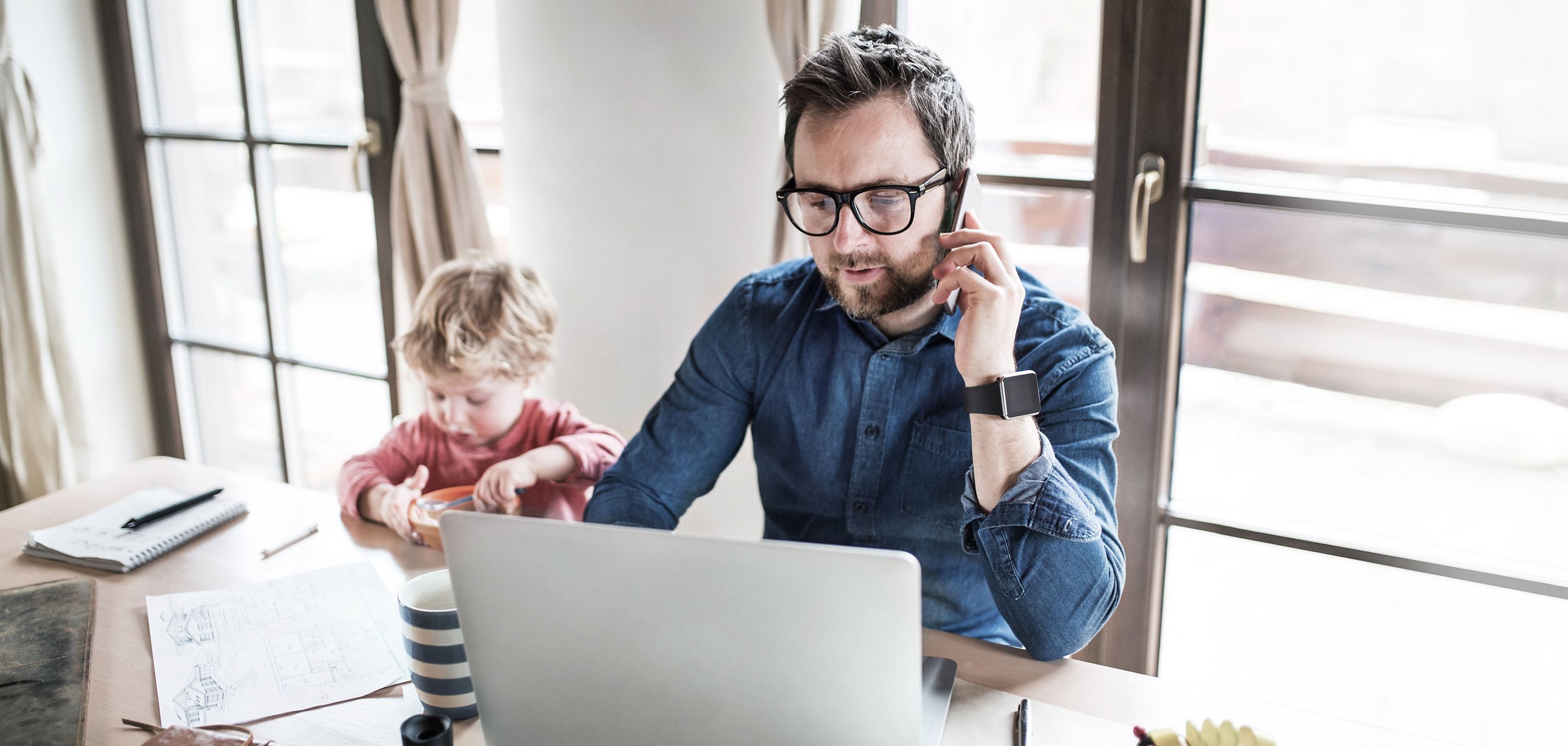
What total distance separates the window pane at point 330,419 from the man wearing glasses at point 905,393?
5.25 feet

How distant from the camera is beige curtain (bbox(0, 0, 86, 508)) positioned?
2.62 m

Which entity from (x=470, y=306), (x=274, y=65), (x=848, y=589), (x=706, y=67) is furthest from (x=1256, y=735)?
(x=274, y=65)

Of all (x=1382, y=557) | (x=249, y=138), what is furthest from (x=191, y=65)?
(x=1382, y=557)

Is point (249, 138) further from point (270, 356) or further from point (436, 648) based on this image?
point (436, 648)

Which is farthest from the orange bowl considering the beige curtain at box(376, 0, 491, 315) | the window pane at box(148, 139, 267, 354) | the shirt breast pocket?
the window pane at box(148, 139, 267, 354)

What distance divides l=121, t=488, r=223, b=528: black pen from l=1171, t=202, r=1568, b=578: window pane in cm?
159

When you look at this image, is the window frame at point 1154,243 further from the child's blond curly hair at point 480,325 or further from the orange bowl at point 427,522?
the orange bowl at point 427,522

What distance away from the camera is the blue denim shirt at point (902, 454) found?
1.15 m

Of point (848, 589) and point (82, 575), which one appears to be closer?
point (848, 589)

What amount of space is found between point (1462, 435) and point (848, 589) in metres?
1.36

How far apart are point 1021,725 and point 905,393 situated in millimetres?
483

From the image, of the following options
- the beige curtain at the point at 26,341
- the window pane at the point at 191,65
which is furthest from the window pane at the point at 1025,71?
the beige curtain at the point at 26,341

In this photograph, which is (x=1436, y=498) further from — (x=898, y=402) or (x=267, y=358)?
(x=267, y=358)

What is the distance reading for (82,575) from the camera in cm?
138
